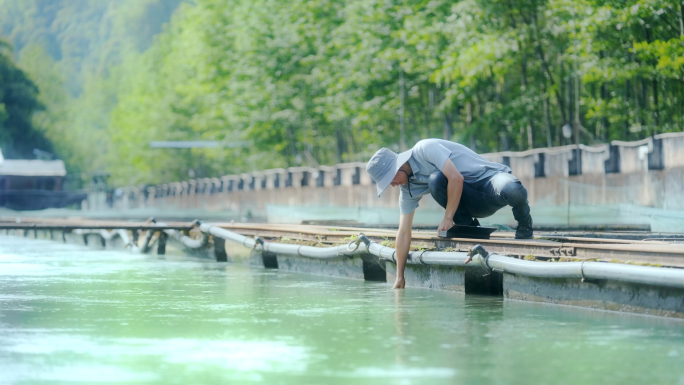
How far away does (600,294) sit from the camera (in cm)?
751

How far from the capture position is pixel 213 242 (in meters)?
15.9

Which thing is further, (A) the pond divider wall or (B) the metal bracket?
(B) the metal bracket

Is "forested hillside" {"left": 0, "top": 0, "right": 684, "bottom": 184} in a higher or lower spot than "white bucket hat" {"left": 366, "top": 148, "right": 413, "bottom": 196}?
higher

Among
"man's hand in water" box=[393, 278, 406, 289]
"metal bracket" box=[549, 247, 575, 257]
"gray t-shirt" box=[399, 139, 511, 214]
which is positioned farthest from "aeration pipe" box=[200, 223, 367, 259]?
"metal bracket" box=[549, 247, 575, 257]

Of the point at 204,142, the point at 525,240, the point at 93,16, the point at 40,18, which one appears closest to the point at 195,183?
the point at 204,142

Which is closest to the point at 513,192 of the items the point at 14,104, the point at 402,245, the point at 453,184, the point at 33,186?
the point at 453,184

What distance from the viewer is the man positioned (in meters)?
8.82

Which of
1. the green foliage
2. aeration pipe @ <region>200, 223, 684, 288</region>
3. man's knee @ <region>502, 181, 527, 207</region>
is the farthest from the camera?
the green foliage

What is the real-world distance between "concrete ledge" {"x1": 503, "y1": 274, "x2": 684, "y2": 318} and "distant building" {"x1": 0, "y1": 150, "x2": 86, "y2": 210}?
89.0 m

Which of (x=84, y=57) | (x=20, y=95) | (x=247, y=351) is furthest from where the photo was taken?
(x=84, y=57)

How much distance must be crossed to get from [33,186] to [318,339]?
99.2 meters

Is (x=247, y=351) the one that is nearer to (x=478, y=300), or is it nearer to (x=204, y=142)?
(x=478, y=300)

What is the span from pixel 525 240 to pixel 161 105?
61469mm

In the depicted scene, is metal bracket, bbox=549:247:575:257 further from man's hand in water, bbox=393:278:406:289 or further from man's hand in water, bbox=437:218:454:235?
man's hand in water, bbox=393:278:406:289
